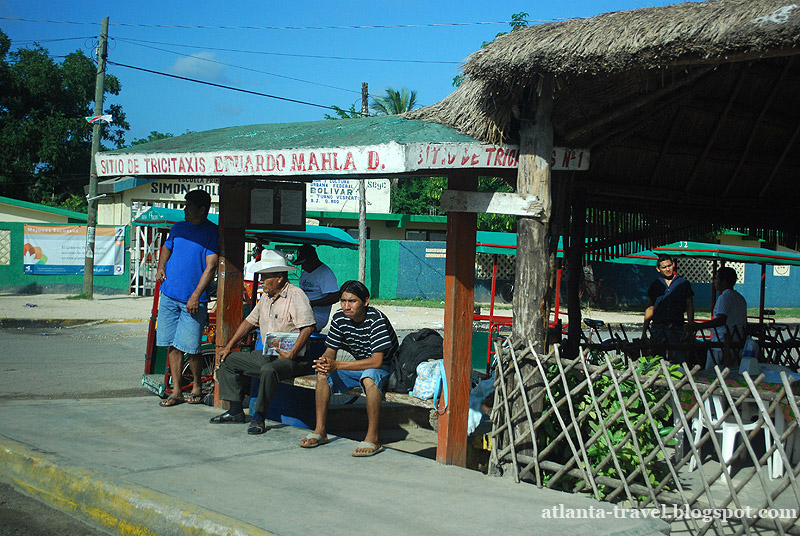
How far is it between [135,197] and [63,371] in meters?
15.3

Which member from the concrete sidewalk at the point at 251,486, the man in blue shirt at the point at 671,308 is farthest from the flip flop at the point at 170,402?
the man in blue shirt at the point at 671,308

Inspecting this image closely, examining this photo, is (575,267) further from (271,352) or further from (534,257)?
(271,352)

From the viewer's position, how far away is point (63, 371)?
390 inches

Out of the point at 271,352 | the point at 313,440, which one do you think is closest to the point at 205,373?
the point at 271,352

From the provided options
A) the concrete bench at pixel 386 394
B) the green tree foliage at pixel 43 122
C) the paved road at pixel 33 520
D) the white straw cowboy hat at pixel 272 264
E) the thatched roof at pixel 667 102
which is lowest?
the paved road at pixel 33 520

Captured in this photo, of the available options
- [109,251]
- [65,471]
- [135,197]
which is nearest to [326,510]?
[65,471]

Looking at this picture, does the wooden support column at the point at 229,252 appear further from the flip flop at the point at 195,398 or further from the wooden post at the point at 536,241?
the wooden post at the point at 536,241

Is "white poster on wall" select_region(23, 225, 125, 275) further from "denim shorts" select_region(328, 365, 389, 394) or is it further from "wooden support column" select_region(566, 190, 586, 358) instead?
"denim shorts" select_region(328, 365, 389, 394)

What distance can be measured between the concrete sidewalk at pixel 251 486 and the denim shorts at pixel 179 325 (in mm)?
876

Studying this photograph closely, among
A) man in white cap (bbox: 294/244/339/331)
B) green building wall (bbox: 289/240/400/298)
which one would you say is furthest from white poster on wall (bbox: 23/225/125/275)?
man in white cap (bbox: 294/244/339/331)

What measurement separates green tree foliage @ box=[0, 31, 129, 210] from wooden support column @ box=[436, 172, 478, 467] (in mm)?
28985

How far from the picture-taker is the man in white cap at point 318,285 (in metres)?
7.67

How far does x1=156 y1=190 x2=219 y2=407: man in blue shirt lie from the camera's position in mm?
6785

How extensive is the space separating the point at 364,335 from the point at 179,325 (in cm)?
204
